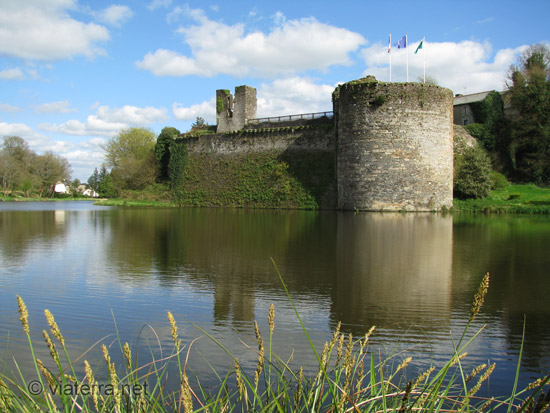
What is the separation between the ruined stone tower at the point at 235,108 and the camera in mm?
39469

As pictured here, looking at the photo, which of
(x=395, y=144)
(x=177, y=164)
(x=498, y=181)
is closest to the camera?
(x=395, y=144)

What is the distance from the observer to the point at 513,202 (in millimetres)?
27875

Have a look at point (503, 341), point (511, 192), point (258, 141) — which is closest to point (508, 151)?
point (511, 192)

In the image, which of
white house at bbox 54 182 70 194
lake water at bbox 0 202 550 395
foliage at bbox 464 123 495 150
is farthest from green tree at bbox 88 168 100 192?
lake water at bbox 0 202 550 395

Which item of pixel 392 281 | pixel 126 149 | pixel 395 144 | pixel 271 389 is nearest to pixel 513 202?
pixel 395 144

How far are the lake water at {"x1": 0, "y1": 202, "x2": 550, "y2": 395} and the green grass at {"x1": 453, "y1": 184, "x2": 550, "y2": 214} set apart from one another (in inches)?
537

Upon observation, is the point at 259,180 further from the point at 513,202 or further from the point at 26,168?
the point at 26,168

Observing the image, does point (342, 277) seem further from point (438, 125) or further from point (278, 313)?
point (438, 125)

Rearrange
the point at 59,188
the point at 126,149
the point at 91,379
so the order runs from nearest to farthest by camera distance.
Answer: the point at 91,379 < the point at 126,149 < the point at 59,188

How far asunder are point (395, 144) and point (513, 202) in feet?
25.9

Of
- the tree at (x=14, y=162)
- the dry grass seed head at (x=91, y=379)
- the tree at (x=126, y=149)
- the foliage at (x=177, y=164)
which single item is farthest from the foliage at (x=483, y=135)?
the tree at (x=14, y=162)

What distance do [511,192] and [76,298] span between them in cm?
3054

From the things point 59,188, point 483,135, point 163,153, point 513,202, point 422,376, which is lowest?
point 422,376

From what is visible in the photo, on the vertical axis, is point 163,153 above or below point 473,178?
above
